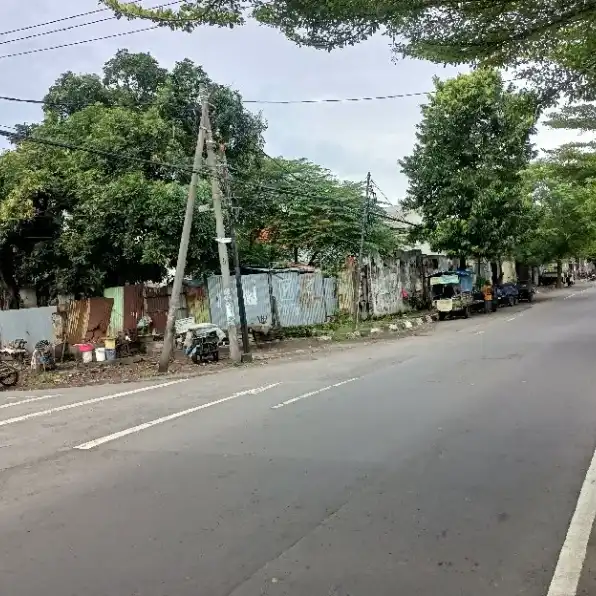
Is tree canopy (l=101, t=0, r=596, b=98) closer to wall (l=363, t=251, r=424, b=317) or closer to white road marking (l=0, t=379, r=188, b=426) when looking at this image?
white road marking (l=0, t=379, r=188, b=426)

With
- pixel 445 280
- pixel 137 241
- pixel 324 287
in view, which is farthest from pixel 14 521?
pixel 445 280

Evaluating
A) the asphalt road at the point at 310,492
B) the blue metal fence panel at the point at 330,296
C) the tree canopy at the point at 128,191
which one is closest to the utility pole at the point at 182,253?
the tree canopy at the point at 128,191

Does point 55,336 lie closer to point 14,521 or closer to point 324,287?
point 324,287

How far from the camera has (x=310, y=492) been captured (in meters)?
5.35

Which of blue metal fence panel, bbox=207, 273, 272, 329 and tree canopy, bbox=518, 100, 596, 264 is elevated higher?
tree canopy, bbox=518, 100, 596, 264

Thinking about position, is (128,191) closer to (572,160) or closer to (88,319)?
(88,319)

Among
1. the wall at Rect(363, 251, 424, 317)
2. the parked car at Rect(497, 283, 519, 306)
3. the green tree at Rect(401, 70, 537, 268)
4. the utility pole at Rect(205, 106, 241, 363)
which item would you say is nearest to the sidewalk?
the utility pole at Rect(205, 106, 241, 363)

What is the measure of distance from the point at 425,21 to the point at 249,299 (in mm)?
19487

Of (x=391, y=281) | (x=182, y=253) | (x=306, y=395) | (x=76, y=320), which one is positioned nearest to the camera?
(x=306, y=395)

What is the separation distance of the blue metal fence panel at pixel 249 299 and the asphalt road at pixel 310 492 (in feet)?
40.1

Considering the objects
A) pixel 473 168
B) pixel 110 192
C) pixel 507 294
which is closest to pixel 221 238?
pixel 110 192

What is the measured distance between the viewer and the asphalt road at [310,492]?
3.85 metres

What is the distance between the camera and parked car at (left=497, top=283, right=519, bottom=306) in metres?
35.8

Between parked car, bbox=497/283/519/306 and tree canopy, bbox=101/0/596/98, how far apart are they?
31.9 m
